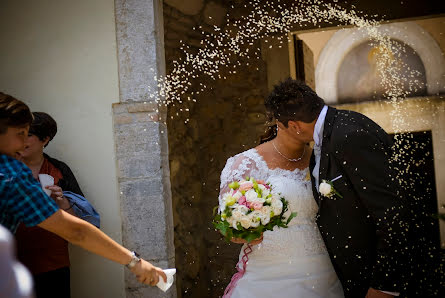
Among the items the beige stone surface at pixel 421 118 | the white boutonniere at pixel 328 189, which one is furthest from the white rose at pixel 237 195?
the beige stone surface at pixel 421 118

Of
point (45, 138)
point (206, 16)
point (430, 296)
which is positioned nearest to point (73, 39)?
point (45, 138)

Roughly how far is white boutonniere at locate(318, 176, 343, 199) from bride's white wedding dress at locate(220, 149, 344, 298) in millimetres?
360

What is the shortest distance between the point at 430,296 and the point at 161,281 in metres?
1.68

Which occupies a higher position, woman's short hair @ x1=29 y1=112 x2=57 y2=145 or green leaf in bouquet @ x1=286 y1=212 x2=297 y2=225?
woman's short hair @ x1=29 y1=112 x2=57 y2=145

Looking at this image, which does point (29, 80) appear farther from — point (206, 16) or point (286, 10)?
point (286, 10)

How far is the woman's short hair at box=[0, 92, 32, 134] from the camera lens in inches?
77.9

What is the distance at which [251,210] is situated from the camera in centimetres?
269

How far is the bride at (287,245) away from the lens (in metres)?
2.92

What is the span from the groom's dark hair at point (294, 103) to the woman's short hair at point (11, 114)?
1.41m

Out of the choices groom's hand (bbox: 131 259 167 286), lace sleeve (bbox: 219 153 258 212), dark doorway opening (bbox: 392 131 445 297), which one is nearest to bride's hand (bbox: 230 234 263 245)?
lace sleeve (bbox: 219 153 258 212)

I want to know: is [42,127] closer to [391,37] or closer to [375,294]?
[375,294]

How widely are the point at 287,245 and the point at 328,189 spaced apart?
55 centimetres

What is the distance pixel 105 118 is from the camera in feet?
12.9

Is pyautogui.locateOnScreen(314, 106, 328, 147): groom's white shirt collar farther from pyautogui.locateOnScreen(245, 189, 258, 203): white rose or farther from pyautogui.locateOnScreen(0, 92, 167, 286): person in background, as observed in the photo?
pyautogui.locateOnScreen(0, 92, 167, 286): person in background
